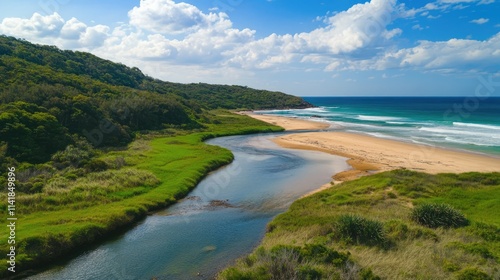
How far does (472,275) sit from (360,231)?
6184mm

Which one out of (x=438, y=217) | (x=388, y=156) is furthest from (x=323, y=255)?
(x=388, y=156)

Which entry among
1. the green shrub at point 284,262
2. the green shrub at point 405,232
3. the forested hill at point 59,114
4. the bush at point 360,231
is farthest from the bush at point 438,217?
the forested hill at point 59,114

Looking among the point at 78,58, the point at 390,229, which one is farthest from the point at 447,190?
the point at 78,58

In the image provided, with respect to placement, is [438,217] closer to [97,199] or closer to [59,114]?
[97,199]

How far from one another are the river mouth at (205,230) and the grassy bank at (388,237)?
8.63 ft

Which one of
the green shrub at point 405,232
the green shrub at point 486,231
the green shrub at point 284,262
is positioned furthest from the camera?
the green shrub at point 405,232

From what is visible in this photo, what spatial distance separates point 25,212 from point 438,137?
3057 inches

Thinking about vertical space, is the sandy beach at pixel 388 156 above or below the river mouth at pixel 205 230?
above

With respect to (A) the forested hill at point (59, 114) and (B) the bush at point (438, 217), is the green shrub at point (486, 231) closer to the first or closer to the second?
(B) the bush at point (438, 217)

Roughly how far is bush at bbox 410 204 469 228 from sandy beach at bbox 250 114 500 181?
718 inches

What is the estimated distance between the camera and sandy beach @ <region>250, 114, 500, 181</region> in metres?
45.0

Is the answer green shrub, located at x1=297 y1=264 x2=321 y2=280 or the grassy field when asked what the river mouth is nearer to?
the grassy field

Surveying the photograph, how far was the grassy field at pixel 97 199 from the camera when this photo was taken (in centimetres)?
2070

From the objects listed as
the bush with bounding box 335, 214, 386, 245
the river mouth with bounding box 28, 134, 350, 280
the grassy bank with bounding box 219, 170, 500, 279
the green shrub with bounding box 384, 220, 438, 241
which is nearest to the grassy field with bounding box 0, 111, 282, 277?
the river mouth with bounding box 28, 134, 350, 280
